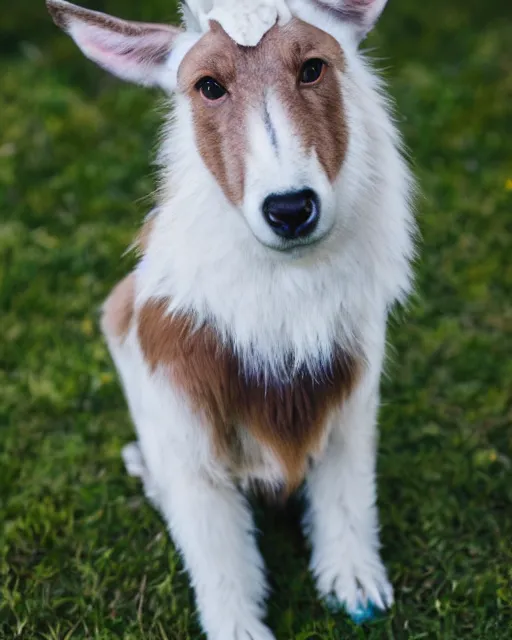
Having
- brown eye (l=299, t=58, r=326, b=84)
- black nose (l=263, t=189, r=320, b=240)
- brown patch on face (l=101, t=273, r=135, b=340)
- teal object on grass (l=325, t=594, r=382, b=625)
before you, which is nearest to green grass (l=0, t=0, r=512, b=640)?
teal object on grass (l=325, t=594, r=382, b=625)

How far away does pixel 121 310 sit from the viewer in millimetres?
3281

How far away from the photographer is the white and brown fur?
7.92 ft

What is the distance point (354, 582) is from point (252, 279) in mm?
1318

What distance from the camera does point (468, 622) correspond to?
3205 mm

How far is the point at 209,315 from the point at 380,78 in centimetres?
90

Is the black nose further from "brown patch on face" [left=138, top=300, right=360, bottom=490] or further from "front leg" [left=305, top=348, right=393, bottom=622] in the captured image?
"front leg" [left=305, top=348, right=393, bottom=622]

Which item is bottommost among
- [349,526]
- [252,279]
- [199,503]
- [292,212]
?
[349,526]

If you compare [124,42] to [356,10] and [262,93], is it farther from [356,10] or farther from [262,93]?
[356,10]

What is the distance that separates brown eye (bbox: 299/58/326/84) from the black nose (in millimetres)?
369

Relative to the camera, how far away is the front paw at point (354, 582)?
3.24 m

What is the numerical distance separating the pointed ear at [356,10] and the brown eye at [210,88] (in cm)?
39

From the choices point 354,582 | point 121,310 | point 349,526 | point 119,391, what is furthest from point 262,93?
point 119,391

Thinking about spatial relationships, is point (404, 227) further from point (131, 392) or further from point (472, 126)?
point (472, 126)

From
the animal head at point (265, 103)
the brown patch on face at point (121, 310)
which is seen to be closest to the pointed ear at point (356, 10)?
the animal head at point (265, 103)
